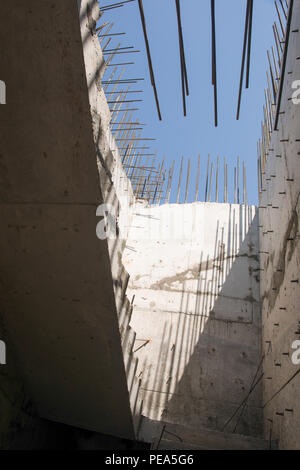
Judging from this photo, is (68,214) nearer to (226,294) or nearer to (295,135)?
(295,135)

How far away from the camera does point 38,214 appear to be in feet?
7.91

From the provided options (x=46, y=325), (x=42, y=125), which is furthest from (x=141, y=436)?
(x=42, y=125)

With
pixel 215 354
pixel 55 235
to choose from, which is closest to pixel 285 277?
pixel 215 354

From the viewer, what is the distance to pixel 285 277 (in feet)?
11.0

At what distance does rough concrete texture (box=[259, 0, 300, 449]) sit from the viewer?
279 cm

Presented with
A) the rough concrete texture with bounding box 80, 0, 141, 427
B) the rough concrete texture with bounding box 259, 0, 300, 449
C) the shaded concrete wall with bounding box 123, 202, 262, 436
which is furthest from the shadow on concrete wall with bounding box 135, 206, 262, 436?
the rough concrete texture with bounding box 80, 0, 141, 427

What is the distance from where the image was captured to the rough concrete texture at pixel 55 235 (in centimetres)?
192

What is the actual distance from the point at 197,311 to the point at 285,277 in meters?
2.29

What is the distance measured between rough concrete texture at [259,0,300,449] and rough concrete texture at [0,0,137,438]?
4.63ft

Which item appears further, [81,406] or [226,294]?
[226,294]

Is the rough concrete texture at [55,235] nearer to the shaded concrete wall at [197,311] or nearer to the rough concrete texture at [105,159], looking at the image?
the rough concrete texture at [105,159]

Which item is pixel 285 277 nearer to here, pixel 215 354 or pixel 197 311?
pixel 215 354
